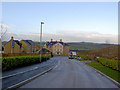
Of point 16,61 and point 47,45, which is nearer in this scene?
point 16,61

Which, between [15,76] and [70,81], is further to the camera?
[15,76]

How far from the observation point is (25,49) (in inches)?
2509

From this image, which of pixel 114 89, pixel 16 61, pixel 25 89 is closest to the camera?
pixel 25 89

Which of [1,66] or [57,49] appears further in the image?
[57,49]

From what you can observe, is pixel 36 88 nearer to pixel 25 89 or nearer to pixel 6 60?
pixel 25 89

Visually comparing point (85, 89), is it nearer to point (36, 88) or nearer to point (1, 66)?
point (36, 88)

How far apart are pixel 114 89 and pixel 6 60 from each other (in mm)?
12147

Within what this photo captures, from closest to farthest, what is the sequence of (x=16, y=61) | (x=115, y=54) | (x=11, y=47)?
(x=16, y=61)
(x=115, y=54)
(x=11, y=47)

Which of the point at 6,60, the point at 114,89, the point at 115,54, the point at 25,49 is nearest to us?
the point at 114,89

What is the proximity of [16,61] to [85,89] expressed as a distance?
1363 centimetres

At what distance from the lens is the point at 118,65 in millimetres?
16453

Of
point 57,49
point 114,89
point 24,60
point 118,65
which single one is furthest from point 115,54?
point 57,49

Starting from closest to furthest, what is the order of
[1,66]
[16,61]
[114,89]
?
[114,89]
[1,66]
[16,61]

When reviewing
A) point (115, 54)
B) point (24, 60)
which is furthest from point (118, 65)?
point (24, 60)
